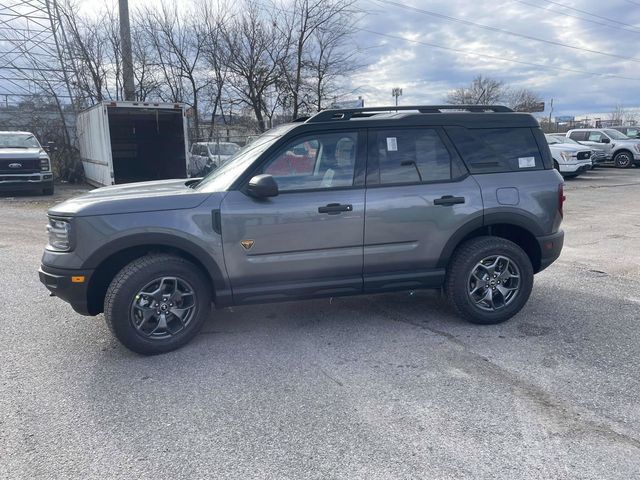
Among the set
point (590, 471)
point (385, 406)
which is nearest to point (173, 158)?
point (385, 406)

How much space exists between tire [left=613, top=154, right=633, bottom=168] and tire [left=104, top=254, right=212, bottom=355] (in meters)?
24.7

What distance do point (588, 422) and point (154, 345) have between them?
3.15 meters

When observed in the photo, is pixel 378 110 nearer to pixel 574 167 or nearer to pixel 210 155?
pixel 210 155

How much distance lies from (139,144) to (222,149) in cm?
270

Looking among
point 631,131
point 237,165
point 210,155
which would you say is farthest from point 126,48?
point 631,131

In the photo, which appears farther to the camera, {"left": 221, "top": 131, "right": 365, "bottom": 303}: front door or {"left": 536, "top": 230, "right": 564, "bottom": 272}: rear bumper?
{"left": 536, "top": 230, "right": 564, "bottom": 272}: rear bumper

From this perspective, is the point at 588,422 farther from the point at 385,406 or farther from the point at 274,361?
the point at 274,361

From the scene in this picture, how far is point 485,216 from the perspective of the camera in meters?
4.52

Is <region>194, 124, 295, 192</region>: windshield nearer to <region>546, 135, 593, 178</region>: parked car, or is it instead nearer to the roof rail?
the roof rail

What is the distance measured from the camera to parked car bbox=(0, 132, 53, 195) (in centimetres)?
1404

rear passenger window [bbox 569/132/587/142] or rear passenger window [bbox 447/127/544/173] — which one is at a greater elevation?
rear passenger window [bbox 569/132/587/142]

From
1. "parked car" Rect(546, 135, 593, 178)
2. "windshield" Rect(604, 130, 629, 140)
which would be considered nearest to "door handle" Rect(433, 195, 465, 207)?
"parked car" Rect(546, 135, 593, 178)

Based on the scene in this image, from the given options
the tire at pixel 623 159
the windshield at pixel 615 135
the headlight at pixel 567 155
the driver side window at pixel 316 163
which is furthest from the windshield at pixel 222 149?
the tire at pixel 623 159

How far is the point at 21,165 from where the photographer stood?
46.5 ft
